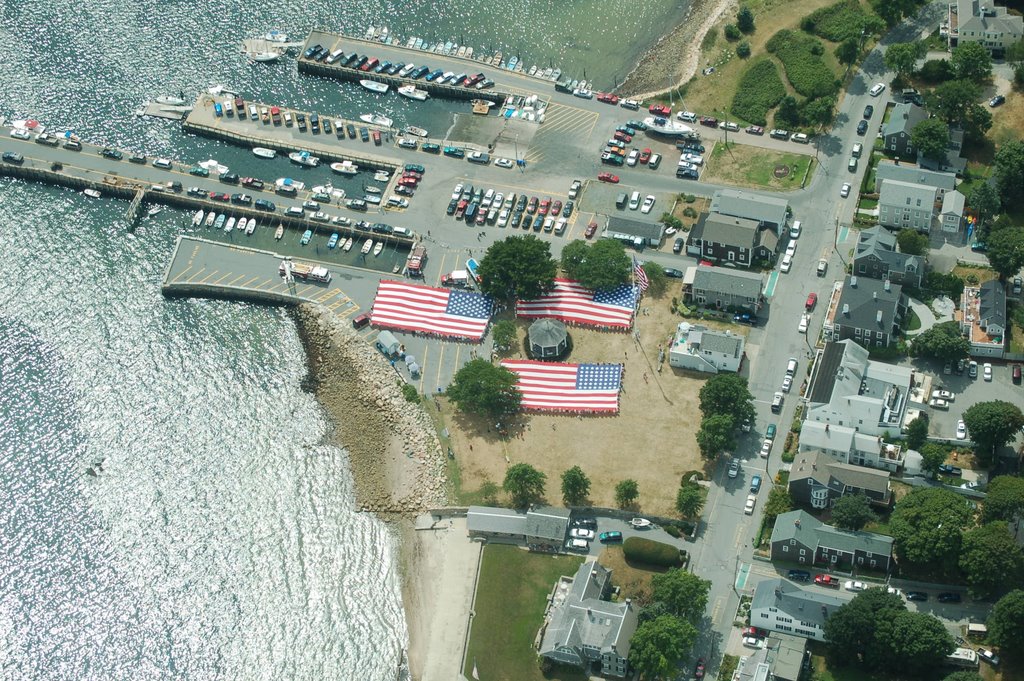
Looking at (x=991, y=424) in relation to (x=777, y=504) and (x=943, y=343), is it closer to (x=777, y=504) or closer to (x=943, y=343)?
(x=943, y=343)

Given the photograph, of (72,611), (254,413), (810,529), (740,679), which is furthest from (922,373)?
(72,611)

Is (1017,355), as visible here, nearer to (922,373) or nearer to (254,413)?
(922,373)

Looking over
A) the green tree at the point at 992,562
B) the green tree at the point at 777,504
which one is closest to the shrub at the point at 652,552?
the green tree at the point at 777,504

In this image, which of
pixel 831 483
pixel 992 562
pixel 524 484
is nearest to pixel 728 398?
pixel 831 483

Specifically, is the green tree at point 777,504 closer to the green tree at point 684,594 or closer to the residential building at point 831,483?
the residential building at point 831,483

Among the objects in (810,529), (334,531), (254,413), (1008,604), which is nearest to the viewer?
(1008,604)

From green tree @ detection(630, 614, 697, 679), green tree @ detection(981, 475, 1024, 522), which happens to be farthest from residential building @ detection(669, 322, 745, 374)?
green tree @ detection(630, 614, 697, 679)

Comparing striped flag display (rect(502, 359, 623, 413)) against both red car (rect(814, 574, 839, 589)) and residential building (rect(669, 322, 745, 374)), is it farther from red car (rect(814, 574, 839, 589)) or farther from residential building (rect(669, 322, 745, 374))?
red car (rect(814, 574, 839, 589))

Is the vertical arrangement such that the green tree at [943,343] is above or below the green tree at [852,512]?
above
